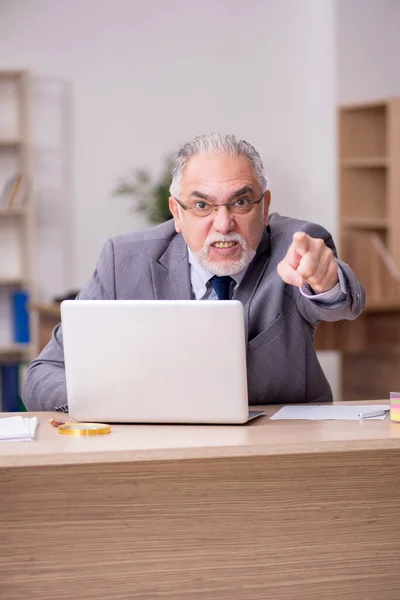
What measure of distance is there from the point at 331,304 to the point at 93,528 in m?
0.75

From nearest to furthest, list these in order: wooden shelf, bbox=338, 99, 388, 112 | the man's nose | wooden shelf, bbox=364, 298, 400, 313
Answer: the man's nose, wooden shelf, bbox=364, 298, 400, 313, wooden shelf, bbox=338, 99, 388, 112

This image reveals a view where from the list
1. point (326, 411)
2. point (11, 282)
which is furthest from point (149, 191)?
point (326, 411)

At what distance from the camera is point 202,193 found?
2.43 m

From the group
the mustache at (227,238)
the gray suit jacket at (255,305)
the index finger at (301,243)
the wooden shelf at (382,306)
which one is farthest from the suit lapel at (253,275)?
the wooden shelf at (382,306)

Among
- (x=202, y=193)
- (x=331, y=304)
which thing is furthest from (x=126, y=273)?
(x=331, y=304)

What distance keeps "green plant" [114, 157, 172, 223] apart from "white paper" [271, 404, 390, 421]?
14.6 ft

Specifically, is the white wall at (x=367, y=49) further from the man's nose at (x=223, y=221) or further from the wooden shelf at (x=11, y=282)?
A: the man's nose at (x=223, y=221)

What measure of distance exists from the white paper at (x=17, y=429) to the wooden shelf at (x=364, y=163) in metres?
5.07

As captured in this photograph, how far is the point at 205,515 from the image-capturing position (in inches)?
75.1

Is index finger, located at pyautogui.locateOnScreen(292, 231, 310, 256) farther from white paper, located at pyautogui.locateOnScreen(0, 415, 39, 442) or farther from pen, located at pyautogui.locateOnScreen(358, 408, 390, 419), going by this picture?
white paper, located at pyautogui.locateOnScreen(0, 415, 39, 442)

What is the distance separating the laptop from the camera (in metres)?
1.93

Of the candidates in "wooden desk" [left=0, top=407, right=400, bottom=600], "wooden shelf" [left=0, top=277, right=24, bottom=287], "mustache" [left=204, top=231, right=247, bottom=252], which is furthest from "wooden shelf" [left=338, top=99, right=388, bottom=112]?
"wooden desk" [left=0, top=407, right=400, bottom=600]

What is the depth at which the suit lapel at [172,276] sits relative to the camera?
256 cm

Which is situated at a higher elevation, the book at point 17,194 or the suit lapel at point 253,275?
the book at point 17,194
